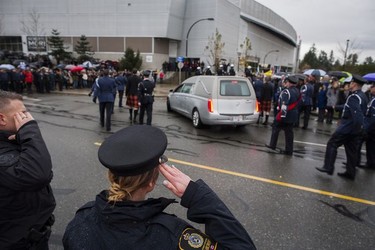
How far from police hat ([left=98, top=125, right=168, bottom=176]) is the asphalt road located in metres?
2.54

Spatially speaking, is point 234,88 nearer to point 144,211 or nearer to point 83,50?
point 144,211

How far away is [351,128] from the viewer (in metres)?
5.48

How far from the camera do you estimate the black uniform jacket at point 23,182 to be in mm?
1745

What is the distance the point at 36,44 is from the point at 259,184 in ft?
170

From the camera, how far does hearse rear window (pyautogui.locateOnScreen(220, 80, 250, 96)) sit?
938 cm

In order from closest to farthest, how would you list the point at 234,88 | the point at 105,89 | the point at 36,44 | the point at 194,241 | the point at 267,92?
the point at 194,241 < the point at 105,89 < the point at 234,88 < the point at 267,92 < the point at 36,44

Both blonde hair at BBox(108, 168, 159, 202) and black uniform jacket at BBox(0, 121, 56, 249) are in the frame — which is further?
black uniform jacket at BBox(0, 121, 56, 249)

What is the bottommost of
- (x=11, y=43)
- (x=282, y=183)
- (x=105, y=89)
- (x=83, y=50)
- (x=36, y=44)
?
(x=282, y=183)

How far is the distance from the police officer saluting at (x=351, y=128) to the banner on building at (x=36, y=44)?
5165 centimetres

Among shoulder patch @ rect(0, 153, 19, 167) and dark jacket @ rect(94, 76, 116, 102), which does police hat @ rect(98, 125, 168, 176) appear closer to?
shoulder patch @ rect(0, 153, 19, 167)

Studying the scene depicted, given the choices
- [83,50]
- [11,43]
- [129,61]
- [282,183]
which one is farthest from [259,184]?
[11,43]

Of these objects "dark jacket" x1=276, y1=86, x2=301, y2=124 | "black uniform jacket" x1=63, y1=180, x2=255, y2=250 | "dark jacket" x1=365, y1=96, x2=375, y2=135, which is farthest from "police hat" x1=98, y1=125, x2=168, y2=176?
"dark jacket" x1=365, y1=96, x2=375, y2=135

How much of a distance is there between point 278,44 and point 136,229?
87490 mm

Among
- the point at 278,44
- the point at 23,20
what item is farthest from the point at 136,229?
the point at 278,44
